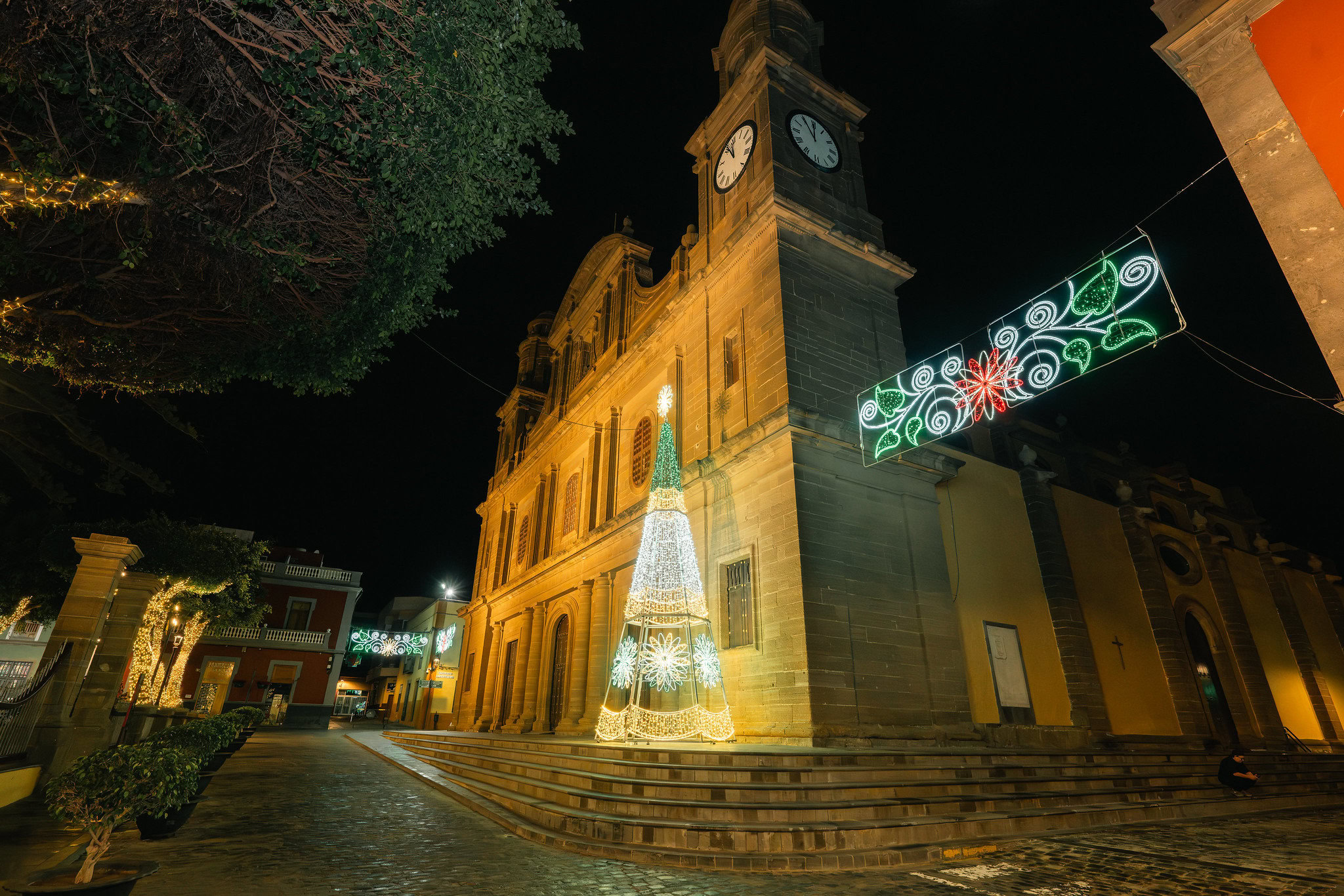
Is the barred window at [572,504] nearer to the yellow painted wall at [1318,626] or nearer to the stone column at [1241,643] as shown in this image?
the stone column at [1241,643]


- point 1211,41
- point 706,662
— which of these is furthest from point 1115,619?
point 1211,41

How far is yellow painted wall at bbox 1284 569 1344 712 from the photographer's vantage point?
2186cm

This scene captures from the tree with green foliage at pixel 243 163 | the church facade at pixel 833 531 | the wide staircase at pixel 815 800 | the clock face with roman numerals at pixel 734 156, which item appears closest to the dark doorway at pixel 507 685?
the church facade at pixel 833 531

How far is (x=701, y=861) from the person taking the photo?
18.1ft

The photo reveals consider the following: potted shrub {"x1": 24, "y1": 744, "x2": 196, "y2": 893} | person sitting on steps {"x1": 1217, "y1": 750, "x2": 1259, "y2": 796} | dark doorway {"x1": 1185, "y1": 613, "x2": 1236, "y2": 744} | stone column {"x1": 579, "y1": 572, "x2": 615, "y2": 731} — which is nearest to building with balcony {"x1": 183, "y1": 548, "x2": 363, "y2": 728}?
stone column {"x1": 579, "y1": 572, "x2": 615, "y2": 731}

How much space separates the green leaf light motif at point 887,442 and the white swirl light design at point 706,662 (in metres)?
4.12

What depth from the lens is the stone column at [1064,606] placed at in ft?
43.6

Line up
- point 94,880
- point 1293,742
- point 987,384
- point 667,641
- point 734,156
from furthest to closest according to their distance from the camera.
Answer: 1. point 1293,742
2. point 734,156
3. point 667,641
4. point 987,384
5. point 94,880

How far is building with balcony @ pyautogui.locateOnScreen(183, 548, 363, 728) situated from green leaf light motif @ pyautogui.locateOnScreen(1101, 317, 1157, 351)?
106ft

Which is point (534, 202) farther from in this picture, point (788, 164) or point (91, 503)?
point (91, 503)

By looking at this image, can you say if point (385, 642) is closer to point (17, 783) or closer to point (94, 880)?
point (17, 783)

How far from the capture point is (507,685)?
2205 centimetres

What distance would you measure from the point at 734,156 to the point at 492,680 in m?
19.7

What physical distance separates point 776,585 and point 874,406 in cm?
339
